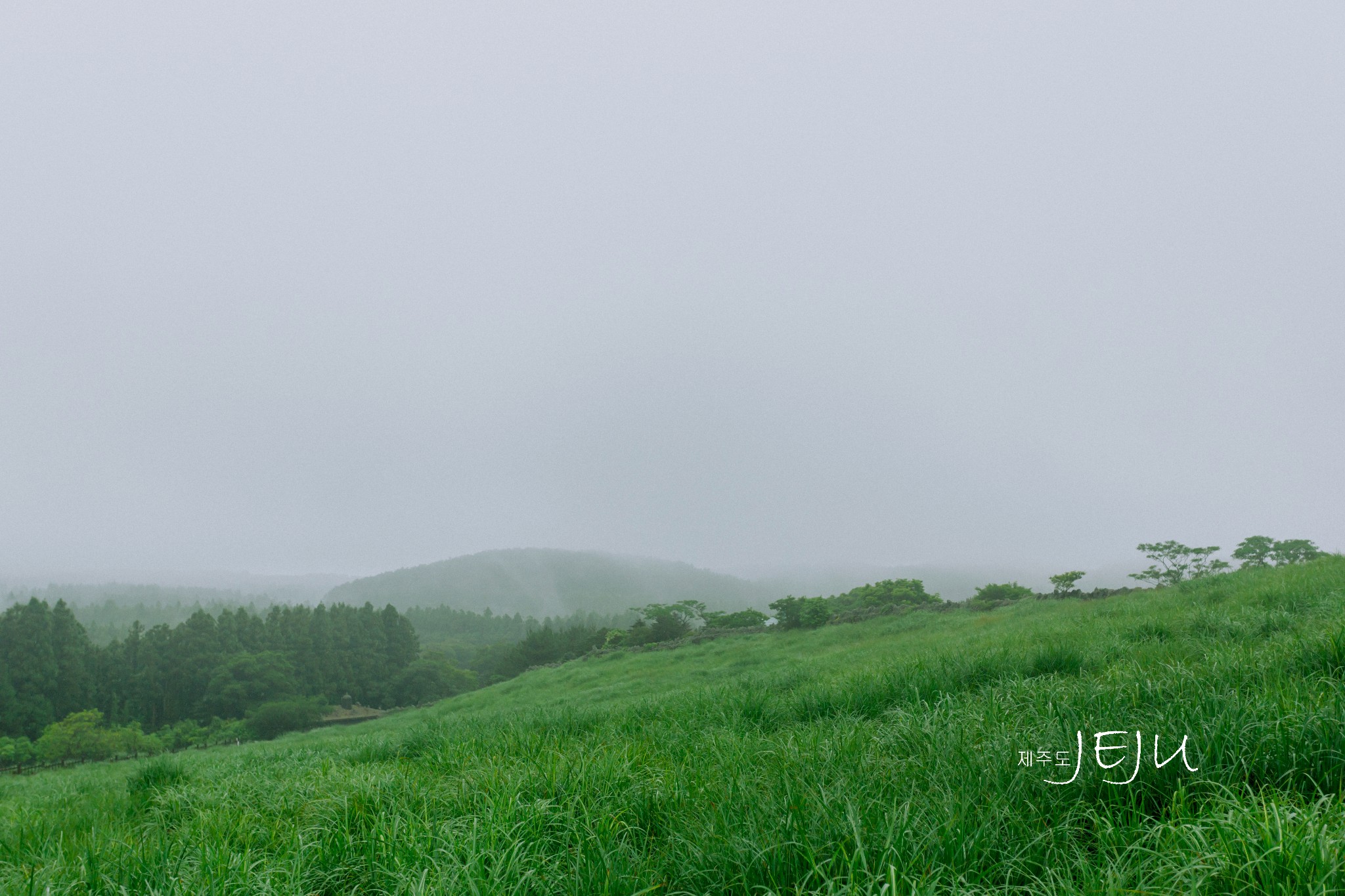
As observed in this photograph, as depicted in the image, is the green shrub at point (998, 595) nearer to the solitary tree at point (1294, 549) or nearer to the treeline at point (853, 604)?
the treeline at point (853, 604)

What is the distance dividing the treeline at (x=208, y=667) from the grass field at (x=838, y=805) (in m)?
91.6

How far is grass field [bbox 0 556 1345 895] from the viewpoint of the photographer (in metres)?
2.19

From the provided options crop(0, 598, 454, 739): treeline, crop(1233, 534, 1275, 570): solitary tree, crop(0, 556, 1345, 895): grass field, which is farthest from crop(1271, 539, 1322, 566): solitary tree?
crop(0, 598, 454, 739): treeline

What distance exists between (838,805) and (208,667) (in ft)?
343

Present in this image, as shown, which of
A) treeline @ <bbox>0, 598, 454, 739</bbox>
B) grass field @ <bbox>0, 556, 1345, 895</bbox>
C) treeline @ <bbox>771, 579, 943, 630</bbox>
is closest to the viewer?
grass field @ <bbox>0, 556, 1345, 895</bbox>

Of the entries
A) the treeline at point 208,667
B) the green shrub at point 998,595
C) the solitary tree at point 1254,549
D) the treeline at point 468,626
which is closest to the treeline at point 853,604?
the green shrub at point 998,595

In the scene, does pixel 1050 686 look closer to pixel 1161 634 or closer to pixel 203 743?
pixel 1161 634

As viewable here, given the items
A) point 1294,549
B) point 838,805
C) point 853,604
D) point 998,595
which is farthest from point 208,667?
point 1294,549

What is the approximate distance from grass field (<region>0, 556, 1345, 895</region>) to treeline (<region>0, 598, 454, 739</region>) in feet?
301

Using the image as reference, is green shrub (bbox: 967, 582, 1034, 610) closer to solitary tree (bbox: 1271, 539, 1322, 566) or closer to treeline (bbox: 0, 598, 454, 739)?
solitary tree (bbox: 1271, 539, 1322, 566)

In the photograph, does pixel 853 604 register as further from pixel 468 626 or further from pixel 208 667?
pixel 468 626

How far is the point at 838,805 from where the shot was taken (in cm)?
275

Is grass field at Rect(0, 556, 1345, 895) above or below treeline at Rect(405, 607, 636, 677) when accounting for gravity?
above

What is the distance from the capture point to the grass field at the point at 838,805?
86.1 inches
